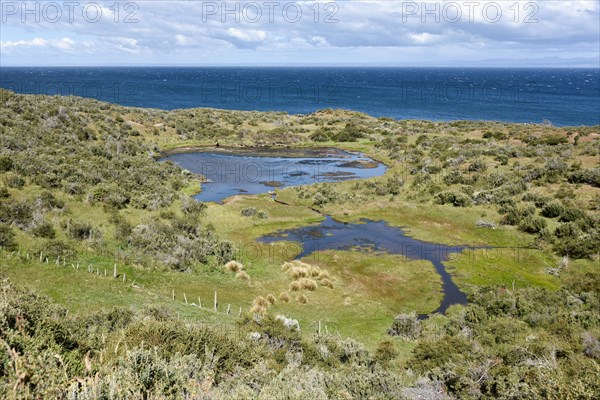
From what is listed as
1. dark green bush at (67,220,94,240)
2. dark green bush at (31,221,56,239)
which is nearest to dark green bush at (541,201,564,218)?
dark green bush at (67,220,94,240)

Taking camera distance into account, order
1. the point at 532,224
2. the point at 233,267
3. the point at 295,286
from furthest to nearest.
A: 1. the point at 532,224
2. the point at 233,267
3. the point at 295,286

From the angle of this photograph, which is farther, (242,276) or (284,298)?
(242,276)

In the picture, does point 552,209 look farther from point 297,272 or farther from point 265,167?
point 265,167

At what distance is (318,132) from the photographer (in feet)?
285

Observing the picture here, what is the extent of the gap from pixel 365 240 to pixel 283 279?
10771 millimetres

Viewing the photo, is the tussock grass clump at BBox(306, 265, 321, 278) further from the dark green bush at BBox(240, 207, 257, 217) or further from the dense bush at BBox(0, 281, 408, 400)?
the dark green bush at BBox(240, 207, 257, 217)

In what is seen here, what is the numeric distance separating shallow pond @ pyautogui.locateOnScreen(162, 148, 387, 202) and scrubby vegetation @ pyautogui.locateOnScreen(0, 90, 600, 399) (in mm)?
4246

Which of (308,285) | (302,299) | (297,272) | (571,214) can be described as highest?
(571,214)

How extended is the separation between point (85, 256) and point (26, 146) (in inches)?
923

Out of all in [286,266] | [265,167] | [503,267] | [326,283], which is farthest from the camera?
[265,167]

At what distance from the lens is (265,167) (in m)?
65.8

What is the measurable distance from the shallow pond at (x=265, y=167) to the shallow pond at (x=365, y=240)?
45.4 feet

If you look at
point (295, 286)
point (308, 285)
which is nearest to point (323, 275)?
point (308, 285)

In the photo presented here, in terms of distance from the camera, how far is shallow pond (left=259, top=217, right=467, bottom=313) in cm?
3500
